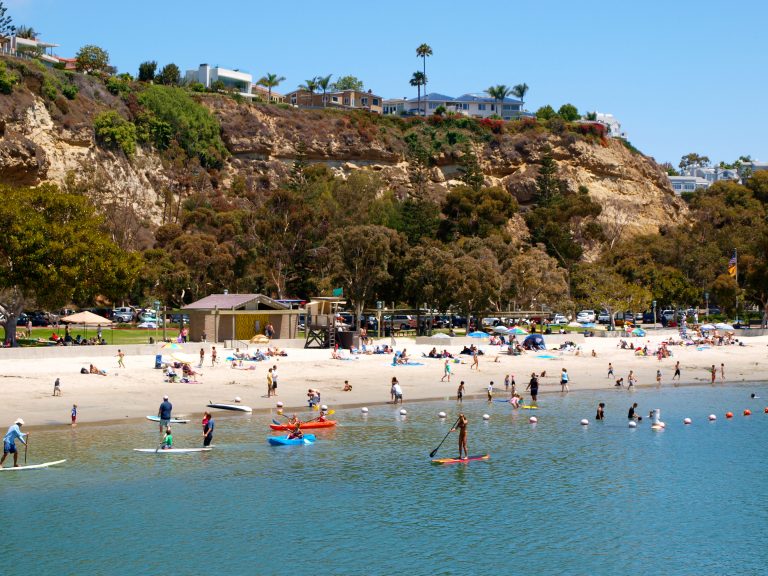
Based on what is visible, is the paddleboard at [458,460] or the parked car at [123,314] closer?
the paddleboard at [458,460]

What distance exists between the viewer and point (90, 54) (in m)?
111

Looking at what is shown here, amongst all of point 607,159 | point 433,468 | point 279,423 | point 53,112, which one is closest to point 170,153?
point 53,112

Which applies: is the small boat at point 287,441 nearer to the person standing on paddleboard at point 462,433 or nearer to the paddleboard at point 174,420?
the paddleboard at point 174,420

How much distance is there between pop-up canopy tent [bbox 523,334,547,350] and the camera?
61188 millimetres

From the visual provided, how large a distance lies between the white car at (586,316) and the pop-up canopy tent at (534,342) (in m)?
24.5

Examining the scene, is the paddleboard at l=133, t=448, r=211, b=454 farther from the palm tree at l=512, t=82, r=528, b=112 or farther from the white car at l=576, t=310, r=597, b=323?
the palm tree at l=512, t=82, r=528, b=112

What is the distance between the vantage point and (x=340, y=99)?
16238 cm

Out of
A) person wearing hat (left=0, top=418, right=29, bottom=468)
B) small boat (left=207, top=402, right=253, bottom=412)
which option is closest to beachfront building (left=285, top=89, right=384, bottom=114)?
small boat (left=207, top=402, right=253, bottom=412)

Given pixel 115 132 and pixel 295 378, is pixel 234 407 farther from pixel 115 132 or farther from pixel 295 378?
pixel 115 132

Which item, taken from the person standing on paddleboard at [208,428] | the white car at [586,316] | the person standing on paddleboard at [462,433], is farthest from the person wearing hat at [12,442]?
the white car at [586,316]

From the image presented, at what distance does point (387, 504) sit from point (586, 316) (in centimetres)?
6579

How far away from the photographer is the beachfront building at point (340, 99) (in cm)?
15362

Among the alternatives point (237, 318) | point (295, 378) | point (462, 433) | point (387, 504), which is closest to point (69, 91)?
point (237, 318)

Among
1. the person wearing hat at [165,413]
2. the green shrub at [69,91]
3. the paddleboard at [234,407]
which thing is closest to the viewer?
the person wearing hat at [165,413]
